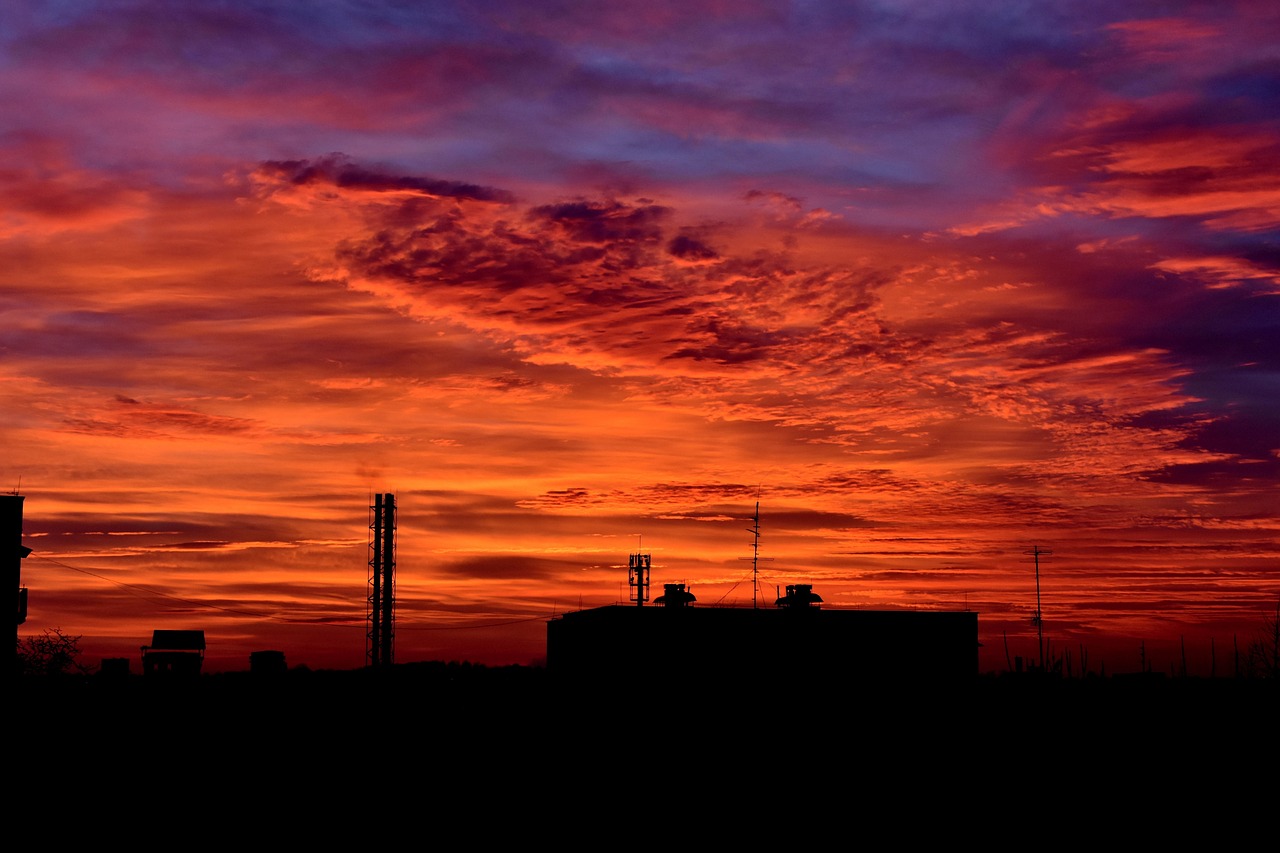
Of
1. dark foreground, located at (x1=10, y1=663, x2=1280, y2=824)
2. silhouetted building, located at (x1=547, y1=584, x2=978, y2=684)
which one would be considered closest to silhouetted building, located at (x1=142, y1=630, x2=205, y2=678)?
dark foreground, located at (x1=10, y1=663, x2=1280, y2=824)

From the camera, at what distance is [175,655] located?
282ft

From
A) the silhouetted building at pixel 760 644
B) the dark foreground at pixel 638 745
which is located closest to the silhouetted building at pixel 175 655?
the dark foreground at pixel 638 745

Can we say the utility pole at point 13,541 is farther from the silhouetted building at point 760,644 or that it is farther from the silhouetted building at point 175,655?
the silhouetted building at point 760,644

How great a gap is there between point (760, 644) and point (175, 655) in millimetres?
39895

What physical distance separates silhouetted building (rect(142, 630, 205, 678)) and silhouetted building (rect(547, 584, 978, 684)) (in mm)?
25346

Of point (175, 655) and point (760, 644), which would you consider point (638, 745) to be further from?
point (175, 655)

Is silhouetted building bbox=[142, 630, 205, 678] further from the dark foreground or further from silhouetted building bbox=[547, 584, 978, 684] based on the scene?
silhouetted building bbox=[547, 584, 978, 684]

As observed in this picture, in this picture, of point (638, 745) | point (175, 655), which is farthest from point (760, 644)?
point (175, 655)

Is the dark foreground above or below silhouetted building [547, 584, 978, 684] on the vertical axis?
below

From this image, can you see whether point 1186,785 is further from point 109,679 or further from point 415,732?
point 109,679

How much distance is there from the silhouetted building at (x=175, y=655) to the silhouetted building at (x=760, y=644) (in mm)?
25346

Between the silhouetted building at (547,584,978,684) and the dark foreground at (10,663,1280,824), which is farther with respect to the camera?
the silhouetted building at (547,584,978,684)

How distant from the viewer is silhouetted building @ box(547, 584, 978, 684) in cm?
7475

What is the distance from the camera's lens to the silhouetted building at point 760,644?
74.8 meters
